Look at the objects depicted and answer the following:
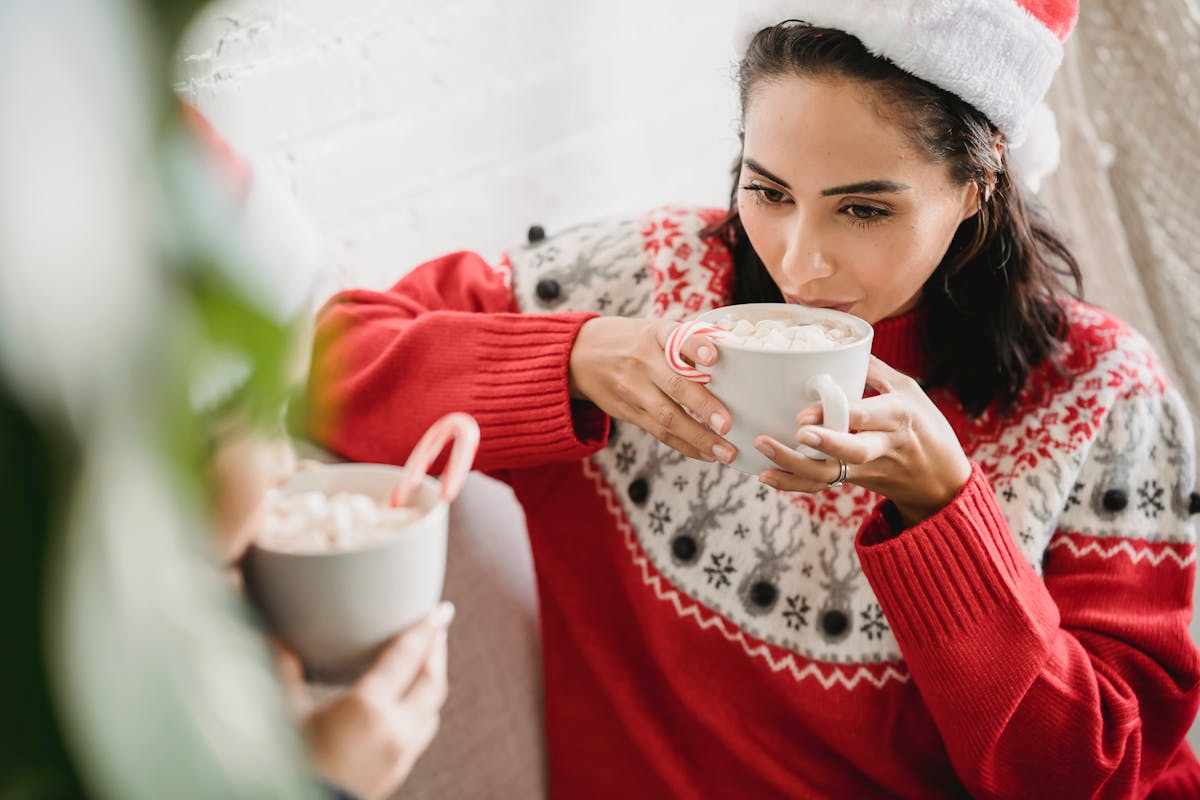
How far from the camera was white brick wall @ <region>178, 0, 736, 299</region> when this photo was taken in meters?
1.09

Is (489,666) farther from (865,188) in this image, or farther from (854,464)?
(865,188)

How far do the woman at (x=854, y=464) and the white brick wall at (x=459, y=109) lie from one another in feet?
0.54

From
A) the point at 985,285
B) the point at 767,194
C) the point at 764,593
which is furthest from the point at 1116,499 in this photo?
the point at 767,194

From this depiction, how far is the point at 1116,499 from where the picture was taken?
1.06 meters

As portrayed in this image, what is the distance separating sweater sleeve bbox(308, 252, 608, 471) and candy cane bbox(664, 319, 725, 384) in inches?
7.7

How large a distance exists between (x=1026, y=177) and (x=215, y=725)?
1084 mm

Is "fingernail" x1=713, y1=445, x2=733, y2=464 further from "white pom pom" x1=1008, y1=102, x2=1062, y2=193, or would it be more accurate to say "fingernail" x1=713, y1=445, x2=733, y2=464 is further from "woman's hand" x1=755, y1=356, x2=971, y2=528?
"white pom pom" x1=1008, y1=102, x2=1062, y2=193

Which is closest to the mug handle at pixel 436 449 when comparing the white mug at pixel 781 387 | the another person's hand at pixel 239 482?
the another person's hand at pixel 239 482

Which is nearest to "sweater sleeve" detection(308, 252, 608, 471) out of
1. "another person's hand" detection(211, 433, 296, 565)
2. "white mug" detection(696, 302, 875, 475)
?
"white mug" detection(696, 302, 875, 475)

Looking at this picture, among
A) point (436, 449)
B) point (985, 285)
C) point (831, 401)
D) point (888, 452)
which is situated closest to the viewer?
point (436, 449)

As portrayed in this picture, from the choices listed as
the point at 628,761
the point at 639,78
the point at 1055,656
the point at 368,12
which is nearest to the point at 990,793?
the point at 1055,656

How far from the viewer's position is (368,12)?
1.19 m

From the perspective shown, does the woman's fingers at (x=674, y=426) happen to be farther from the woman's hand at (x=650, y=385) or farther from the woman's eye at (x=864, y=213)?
the woman's eye at (x=864, y=213)

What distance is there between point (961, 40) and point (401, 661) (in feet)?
2.35
